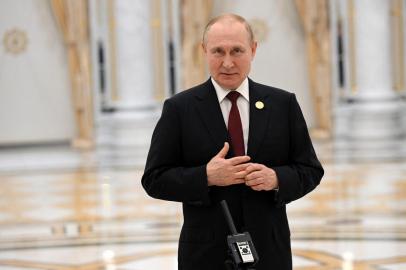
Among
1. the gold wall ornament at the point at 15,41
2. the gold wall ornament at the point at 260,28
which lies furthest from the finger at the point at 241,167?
the gold wall ornament at the point at 15,41

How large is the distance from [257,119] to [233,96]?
9cm

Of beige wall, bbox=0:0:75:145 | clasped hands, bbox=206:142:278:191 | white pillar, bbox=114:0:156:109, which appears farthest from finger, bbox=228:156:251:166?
beige wall, bbox=0:0:75:145

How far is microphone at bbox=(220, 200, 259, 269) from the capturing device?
6.26 feet

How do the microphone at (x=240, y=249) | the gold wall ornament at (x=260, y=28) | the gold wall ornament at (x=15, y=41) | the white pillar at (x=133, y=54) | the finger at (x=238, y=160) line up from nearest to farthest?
the microphone at (x=240, y=249) → the finger at (x=238, y=160) → the white pillar at (x=133, y=54) → the gold wall ornament at (x=260, y=28) → the gold wall ornament at (x=15, y=41)

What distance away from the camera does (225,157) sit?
2.15 metres

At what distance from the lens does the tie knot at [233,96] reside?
2203 mm

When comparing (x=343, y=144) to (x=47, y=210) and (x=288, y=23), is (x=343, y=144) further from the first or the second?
(x=47, y=210)

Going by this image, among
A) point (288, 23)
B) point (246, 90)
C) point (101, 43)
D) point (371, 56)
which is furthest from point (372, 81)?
point (246, 90)

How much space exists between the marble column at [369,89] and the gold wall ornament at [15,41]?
19.4 ft

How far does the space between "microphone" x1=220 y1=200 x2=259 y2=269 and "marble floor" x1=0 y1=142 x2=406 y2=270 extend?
9.76 ft

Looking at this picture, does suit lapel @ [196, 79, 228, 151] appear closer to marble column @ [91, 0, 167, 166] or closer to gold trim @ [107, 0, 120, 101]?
marble column @ [91, 0, 167, 166]

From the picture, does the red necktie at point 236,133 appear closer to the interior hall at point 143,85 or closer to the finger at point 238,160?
the finger at point 238,160

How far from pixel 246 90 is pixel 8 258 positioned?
377 cm

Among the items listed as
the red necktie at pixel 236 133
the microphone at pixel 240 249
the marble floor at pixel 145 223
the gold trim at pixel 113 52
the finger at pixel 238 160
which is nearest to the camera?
the microphone at pixel 240 249
